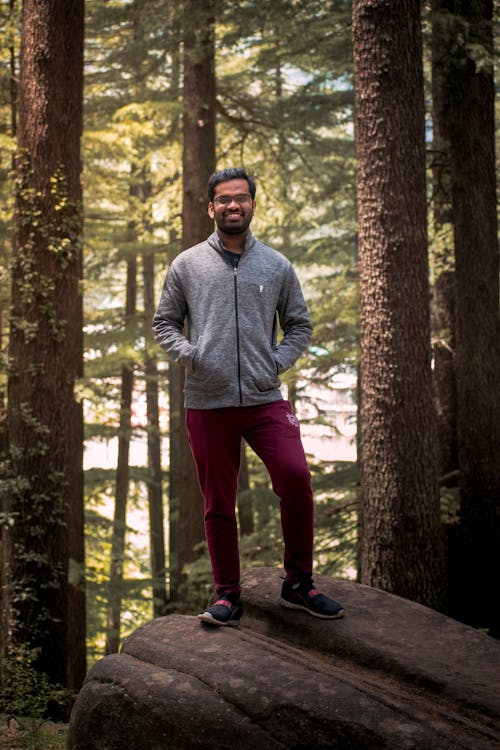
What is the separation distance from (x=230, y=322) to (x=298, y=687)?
7.04ft

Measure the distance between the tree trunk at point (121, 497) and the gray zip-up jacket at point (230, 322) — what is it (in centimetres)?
1271

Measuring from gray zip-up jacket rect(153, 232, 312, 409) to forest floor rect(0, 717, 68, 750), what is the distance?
2822mm

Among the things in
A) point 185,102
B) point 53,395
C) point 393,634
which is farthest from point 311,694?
point 185,102

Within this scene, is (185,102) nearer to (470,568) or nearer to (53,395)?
(53,395)

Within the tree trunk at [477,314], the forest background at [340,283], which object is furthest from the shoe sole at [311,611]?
the tree trunk at [477,314]

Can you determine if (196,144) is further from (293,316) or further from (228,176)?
(293,316)

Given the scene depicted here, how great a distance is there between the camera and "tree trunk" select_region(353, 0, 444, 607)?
24.2ft

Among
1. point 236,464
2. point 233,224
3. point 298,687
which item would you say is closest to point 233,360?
point 236,464

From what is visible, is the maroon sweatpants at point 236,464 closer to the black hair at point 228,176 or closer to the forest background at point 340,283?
the black hair at point 228,176

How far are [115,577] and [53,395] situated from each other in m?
11.7

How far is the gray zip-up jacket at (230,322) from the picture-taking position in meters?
5.07

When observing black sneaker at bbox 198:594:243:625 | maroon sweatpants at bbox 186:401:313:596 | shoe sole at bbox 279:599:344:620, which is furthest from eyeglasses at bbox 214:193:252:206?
shoe sole at bbox 279:599:344:620

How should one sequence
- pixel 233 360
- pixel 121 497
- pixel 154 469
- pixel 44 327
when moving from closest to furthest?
pixel 233 360
pixel 44 327
pixel 121 497
pixel 154 469

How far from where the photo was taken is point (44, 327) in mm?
7812
